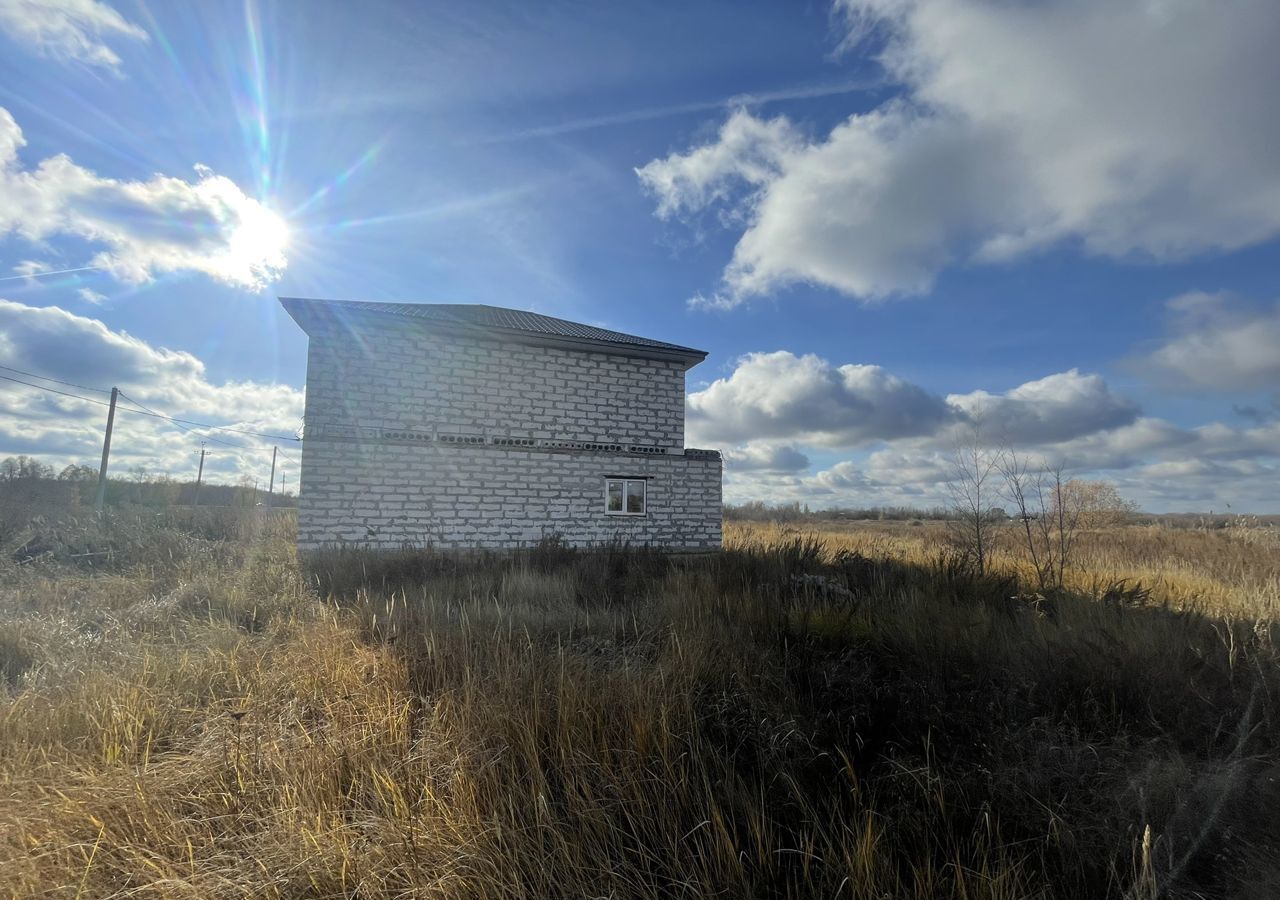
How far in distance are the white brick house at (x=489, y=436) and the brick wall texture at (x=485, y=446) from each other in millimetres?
25

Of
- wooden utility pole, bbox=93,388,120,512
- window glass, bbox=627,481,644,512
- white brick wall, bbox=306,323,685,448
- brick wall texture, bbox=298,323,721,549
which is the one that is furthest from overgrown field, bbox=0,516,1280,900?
wooden utility pole, bbox=93,388,120,512

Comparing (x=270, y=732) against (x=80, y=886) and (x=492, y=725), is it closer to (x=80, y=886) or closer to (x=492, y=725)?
(x=80, y=886)

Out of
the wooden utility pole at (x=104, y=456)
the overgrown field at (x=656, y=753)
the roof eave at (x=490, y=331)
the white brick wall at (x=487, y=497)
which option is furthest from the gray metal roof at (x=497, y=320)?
the wooden utility pole at (x=104, y=456)

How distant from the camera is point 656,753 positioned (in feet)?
9.00

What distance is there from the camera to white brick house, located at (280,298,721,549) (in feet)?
36.7

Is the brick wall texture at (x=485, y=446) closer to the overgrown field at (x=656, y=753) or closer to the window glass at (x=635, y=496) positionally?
the window glass at (x=635, y=496)

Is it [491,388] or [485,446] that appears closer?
[485,446]

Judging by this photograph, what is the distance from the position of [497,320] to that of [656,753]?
12326 millimetres

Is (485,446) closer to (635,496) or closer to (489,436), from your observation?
(489,436)

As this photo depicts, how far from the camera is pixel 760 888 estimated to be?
6.63 feet

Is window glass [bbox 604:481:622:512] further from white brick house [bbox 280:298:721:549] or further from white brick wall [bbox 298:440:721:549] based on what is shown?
white brick wall [bbox 298:440:721:549]

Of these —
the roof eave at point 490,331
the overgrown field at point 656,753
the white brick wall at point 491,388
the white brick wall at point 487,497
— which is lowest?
the overgrown field at point 656,753

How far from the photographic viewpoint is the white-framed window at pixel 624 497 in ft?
42.1

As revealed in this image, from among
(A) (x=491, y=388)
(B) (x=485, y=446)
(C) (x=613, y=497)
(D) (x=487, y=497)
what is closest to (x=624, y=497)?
(C) (x=613, y=497)
